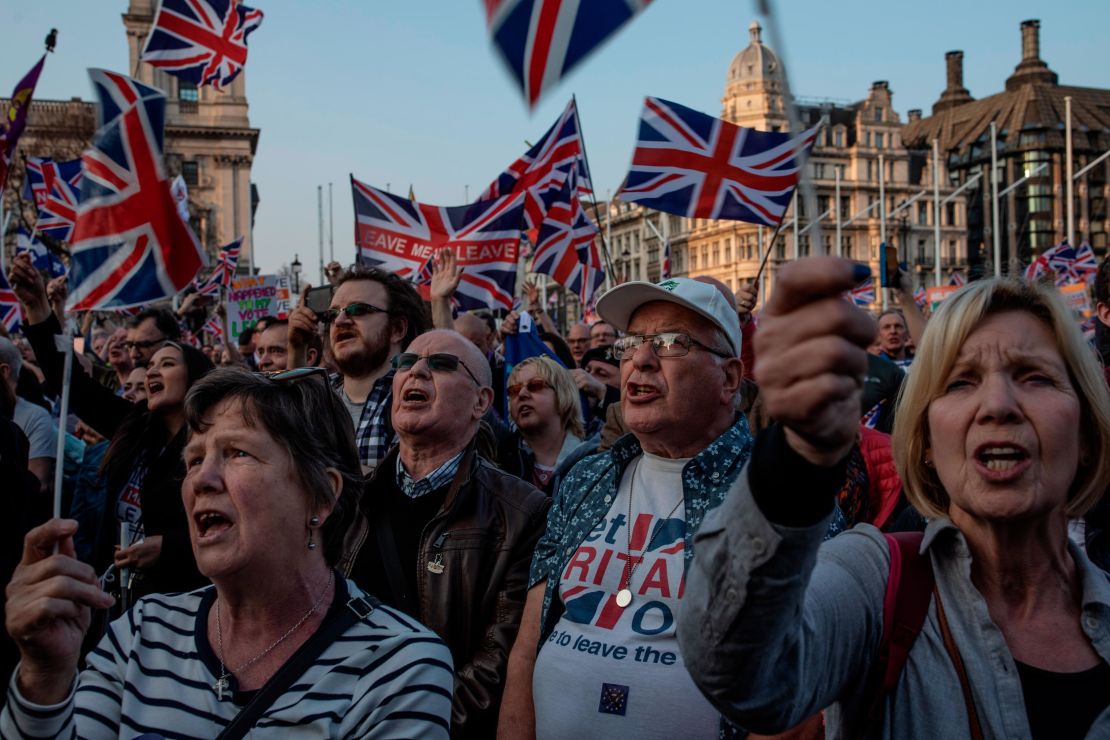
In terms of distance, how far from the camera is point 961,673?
1949mm

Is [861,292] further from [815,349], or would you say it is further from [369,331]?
[815,349]

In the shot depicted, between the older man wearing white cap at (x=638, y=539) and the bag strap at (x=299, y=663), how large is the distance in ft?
2.07

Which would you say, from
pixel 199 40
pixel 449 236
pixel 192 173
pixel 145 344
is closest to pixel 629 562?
pixel 145 344

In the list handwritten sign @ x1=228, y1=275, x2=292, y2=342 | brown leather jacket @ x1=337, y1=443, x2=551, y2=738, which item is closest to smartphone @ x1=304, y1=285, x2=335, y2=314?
brown leather jacket @ x1=337, y1=443, x2=551, y2=738

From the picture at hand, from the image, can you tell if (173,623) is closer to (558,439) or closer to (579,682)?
(579,682)

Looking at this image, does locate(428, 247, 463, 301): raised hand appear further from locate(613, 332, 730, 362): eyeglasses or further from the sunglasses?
locate(613, 332, 730, 362): eyeglasses

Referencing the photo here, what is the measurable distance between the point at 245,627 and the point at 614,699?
95cm

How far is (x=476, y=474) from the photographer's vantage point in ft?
12.8

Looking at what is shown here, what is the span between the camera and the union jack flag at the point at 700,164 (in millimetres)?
7496

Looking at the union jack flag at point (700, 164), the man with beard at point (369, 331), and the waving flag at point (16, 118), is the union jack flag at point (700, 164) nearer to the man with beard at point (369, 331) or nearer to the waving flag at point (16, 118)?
the man with beard at point (369, 331)

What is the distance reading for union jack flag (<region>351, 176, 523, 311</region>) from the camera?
922 centimetres

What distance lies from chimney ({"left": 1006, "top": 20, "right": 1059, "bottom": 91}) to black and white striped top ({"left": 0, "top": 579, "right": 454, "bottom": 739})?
109 meters

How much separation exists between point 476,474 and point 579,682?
1.11 metres

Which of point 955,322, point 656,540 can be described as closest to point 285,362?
point 656,540
